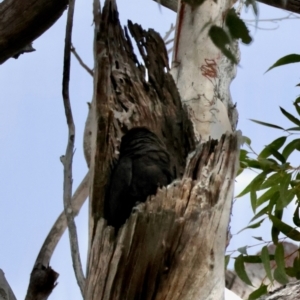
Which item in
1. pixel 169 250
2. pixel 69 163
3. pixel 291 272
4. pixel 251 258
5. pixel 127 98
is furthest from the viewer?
pixel 251 258

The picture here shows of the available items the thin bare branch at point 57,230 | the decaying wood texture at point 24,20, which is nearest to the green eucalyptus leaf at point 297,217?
the thin bare branch at point 57,230

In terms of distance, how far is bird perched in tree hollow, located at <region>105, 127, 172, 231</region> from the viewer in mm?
2213

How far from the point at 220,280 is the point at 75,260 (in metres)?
0.49

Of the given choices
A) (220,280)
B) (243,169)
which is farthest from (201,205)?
(243,169)

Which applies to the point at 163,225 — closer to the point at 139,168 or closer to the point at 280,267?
the point at 139,168

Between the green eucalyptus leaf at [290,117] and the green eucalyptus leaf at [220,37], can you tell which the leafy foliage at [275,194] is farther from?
the green eucalyptus leaf at [220,37]

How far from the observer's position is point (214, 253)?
5.34 ft

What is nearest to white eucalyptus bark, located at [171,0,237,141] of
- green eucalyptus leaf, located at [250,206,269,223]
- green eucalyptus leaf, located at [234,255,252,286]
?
green eucalyptus leaf, located at [250,206,269,223]

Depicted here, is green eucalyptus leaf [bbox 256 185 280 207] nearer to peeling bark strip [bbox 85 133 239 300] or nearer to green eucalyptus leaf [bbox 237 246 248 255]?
green eucalyptus leaf [bbox 237 246 248 255]

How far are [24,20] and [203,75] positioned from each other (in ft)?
2.60

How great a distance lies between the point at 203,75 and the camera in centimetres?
210

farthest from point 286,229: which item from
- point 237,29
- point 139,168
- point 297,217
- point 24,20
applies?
point 237,29

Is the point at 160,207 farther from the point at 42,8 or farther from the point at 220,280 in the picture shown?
the point at 42,8

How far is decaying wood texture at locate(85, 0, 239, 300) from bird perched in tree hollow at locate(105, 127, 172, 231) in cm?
13
